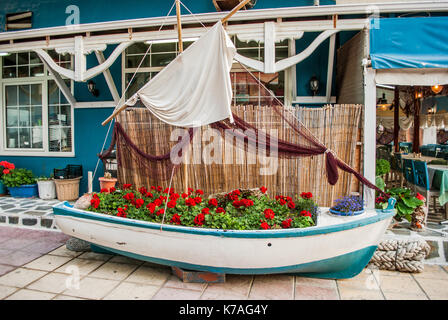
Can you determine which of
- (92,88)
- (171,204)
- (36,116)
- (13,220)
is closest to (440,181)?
(171,204)

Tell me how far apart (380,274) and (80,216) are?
4.18 meters

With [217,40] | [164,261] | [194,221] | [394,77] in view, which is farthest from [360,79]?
[164,261]

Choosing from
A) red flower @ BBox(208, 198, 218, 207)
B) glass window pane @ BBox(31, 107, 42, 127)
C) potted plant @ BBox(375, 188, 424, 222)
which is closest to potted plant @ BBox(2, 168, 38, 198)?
glass window pane @ BBox(31, 107, 42, 127)

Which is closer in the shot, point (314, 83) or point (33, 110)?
point (314, 83)

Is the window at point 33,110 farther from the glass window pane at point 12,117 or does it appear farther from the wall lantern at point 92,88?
the wall lantern at point 92,88

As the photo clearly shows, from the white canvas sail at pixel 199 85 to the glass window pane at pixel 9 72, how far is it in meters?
6.03

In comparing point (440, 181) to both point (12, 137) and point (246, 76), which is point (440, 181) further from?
point (12, 137)

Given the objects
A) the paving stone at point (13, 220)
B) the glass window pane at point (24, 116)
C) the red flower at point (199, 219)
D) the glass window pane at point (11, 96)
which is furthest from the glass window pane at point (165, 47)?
the red flower at point (199, 219)

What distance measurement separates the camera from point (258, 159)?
5648mm

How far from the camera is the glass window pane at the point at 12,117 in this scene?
336 inches

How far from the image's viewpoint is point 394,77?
512 cm

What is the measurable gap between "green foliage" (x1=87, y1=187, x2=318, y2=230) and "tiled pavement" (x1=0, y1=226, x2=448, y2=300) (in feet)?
2.50

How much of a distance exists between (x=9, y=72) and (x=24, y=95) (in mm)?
799
